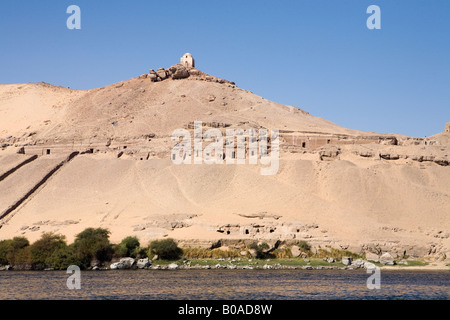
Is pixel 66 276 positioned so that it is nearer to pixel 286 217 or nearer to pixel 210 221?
pixel 210 221

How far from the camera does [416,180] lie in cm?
5019

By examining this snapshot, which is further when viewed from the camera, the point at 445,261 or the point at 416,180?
the point at 416,180

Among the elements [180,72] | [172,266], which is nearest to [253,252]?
[172,266]

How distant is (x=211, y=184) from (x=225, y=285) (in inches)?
850

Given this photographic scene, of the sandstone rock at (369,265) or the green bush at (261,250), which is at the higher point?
the green bush at (261,250)

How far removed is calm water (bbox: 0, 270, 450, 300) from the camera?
2312 cm

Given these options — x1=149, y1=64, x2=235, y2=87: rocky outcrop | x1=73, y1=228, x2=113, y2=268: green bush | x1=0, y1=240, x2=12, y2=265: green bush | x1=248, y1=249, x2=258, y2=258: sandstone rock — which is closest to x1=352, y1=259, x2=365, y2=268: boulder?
x1=248, y1=249, x2=258, y2=258: sandstone rock

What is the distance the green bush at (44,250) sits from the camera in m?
34.9

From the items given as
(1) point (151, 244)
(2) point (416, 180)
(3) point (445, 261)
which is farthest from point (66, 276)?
(2) point (416, 180)

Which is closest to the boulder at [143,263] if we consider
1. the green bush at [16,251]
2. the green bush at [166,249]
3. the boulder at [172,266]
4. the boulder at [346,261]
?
the boulder at [172,266]

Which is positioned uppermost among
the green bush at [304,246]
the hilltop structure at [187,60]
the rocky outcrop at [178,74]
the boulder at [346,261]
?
the hilltop structure at [187,60]

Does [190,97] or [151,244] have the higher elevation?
[190,97]

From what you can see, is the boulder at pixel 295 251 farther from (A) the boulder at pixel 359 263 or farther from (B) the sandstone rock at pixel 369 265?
(B) the sandstone rock at pixel 369 265

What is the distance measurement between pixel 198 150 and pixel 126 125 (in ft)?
41.8
